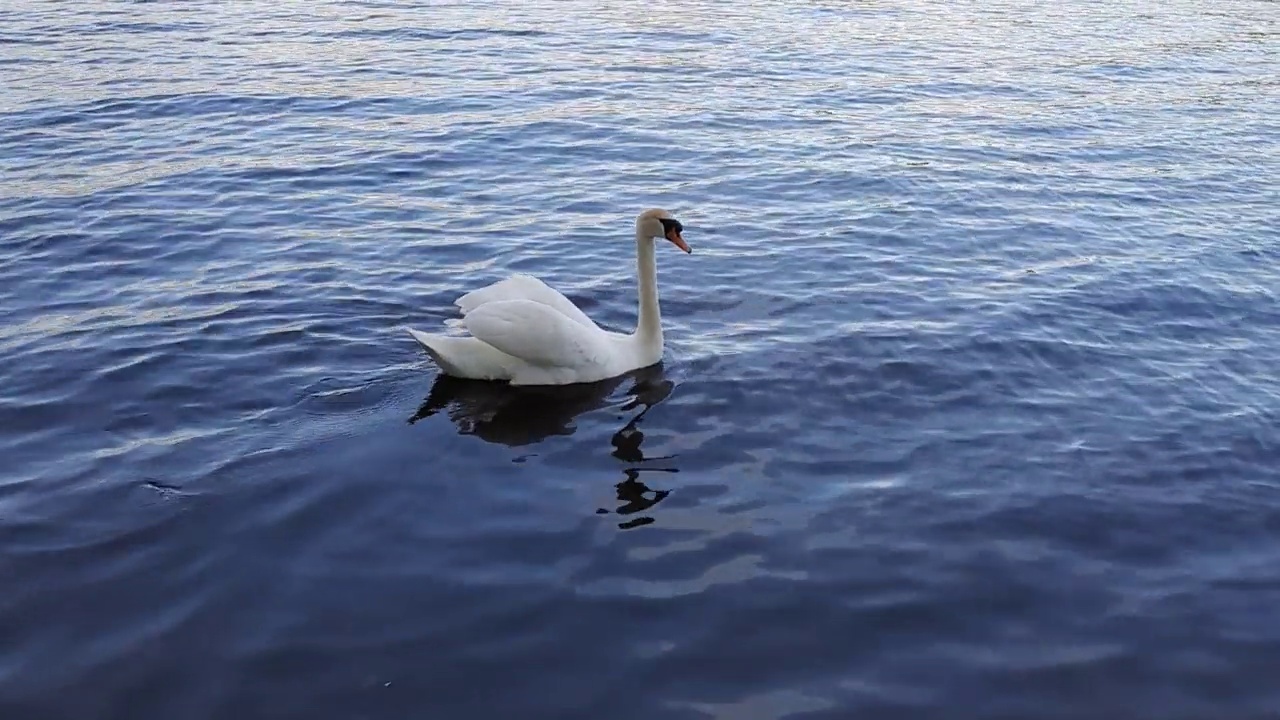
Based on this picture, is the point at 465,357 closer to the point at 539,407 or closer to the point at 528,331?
the point at 528,331

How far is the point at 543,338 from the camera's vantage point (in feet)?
35.0

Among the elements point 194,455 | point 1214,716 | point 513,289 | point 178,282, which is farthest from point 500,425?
point 1214,716

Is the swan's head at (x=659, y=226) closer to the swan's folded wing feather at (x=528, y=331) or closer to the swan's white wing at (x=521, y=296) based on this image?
the swan's white wing at (x=521, y=296)

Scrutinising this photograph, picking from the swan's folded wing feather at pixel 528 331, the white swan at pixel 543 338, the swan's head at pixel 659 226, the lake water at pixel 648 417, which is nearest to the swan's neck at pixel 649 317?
the white swan at pixel 543 338

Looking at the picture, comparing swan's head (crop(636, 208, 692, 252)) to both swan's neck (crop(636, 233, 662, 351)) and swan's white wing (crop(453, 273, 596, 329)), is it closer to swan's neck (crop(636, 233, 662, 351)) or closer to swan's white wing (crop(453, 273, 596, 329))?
swan's neck (crop(636, 233, 662, 351))

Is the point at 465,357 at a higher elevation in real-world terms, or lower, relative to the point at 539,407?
higher

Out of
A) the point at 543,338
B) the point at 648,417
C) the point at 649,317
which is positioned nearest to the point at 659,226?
the point at 649,317

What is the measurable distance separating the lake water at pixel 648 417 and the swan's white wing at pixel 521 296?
28.7 inches

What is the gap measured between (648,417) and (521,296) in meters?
1.52

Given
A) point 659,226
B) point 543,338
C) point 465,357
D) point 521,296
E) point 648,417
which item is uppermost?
point 659,226

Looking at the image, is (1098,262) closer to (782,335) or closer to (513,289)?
(782,335)

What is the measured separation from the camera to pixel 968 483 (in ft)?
31.1

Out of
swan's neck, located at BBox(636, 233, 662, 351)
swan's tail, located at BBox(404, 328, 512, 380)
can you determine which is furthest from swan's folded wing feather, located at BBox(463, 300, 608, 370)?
swan's neck, located at BBox(636, 233, 662, 351)

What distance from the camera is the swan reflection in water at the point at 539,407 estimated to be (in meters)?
10.2
